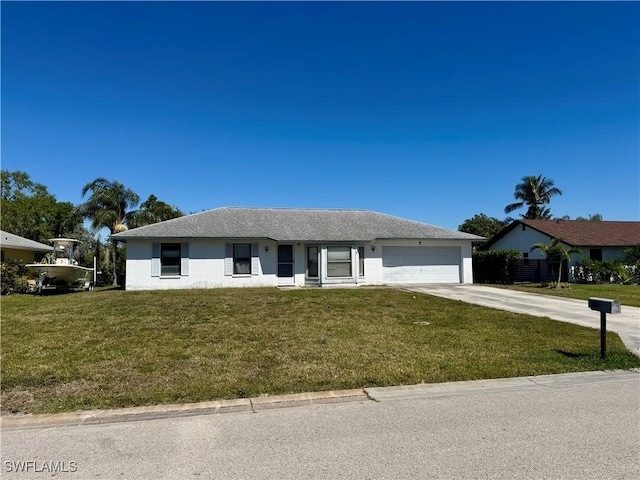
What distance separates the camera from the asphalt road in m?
3.14

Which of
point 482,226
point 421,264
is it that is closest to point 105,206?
point 421,264

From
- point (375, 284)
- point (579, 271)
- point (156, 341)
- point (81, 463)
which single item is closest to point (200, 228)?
point (375, 284)

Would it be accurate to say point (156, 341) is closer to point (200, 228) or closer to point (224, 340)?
point (224, 340)

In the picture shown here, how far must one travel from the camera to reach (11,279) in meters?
18.6

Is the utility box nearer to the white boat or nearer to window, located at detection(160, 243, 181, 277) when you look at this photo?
window, located at detection(160, 243, 181, 277)

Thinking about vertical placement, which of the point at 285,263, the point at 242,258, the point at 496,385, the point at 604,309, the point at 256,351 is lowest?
the point at 496,385

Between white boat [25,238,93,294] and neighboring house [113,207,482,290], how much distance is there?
2.75 meters

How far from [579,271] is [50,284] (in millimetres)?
28545

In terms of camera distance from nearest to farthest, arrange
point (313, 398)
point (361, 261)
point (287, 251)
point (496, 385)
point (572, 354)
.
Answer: point (313, 398)
point (496, 385)
point (572, 354)
point (287, 251)
point (361, 261)

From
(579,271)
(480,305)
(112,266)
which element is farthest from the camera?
(112,266)

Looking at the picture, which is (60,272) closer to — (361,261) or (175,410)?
(361,261)

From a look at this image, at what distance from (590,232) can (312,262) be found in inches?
782

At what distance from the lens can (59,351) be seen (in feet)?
22.2

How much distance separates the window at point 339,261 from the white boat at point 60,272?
39.6 ft
